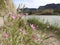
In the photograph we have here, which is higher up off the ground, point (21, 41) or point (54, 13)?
point (21, 41)

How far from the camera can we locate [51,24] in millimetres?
5789

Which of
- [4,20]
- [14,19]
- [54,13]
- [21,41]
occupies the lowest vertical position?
[54,13]

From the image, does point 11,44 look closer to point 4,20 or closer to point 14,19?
point 14,19

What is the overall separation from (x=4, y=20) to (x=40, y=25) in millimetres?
1571

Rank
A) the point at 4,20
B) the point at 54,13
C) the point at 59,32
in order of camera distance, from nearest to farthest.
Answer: the point at 4,20, the point at 59,32, the point at 54,13

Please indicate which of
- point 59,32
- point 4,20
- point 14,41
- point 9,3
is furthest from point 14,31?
point 59,32

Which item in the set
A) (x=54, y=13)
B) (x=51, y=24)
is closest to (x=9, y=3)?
(x=51, y=24)

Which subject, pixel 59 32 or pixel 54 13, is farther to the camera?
pixel 54 13

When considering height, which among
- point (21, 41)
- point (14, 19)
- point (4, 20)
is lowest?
point (4, 20)

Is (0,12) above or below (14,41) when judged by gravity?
below

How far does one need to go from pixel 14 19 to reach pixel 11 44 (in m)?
0.26

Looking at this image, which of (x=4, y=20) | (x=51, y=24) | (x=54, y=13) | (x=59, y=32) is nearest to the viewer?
(x=4, y=20)

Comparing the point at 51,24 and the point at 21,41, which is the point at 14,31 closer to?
the point at 21,41

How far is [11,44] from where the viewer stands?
1.78 m
